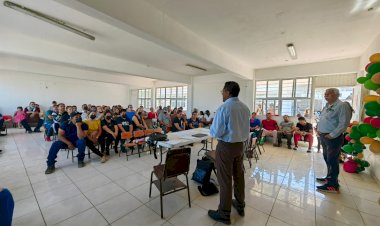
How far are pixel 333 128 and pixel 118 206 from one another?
3.41 meters

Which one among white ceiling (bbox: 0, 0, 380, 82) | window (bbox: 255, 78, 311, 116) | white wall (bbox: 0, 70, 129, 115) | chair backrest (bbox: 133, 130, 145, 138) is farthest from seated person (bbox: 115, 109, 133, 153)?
white wall (bbox: 0, 70, 129, 115)

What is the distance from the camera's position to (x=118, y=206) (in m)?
2.20

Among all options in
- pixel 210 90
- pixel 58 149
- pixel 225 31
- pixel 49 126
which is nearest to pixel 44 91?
pixel 49 126

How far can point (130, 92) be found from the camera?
13305 mm

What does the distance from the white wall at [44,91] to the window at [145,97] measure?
7.62ft

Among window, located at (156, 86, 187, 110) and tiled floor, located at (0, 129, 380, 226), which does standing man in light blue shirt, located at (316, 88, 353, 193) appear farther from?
window, located at (156, 86, 187, 110)

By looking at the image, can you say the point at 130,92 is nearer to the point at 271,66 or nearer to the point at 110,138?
the point at 110,138

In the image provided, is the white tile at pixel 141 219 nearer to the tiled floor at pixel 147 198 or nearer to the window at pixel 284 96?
the tiled floor at pixel 147 198

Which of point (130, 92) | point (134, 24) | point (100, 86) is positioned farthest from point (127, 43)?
point (130, 92)

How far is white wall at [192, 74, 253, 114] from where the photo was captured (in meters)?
7.71

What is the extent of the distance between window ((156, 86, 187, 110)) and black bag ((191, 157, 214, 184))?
7352 mm

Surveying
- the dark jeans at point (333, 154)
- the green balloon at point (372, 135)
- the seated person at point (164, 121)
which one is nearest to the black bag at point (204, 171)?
the dark jeans at point (333, 154)

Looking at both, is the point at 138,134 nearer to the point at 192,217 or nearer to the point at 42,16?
the point at 192,217

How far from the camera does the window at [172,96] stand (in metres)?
10.3
